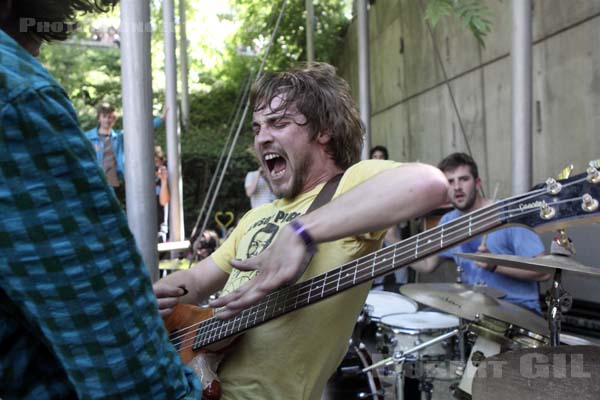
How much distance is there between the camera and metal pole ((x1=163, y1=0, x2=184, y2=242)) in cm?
464

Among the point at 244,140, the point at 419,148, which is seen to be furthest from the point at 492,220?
the point at 244,140

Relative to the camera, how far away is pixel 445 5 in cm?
300

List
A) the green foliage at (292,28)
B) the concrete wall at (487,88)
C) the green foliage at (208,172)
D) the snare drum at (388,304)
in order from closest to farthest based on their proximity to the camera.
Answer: the snare drum at (388,304), the concrete wall at (487,88), the green foliage at (208,172), the green foliage at (292,28)

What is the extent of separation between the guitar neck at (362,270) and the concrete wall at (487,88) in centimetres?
205

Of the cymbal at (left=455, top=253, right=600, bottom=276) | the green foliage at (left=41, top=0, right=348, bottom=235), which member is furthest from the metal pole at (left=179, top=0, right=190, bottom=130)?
the cymbal at (left=455, top=253, right=600, bottom=276)

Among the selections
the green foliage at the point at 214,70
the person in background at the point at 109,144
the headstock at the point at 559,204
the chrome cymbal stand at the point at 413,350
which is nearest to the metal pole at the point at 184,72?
the green foliage at the point at 214,70

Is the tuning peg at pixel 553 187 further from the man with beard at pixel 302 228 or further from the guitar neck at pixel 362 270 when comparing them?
the man with beard at pixel 302 228

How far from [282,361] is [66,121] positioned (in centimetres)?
109

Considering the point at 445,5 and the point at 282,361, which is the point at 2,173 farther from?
the point at 445,5

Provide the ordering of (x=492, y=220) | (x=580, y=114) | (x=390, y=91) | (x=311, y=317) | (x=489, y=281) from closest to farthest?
(x=492, y=220)
(x=311, y=317)
(x=489, y=281)
(x=580, y=114)
(x=390, y=91)

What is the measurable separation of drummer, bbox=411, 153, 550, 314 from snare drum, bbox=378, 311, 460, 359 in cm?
36

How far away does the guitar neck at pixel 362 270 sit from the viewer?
1.35 metres

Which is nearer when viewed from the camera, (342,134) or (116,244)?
(116,244)

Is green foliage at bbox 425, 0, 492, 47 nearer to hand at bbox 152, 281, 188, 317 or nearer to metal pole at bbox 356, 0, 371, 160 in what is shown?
hand at bbox 152, 281, 188, 317
